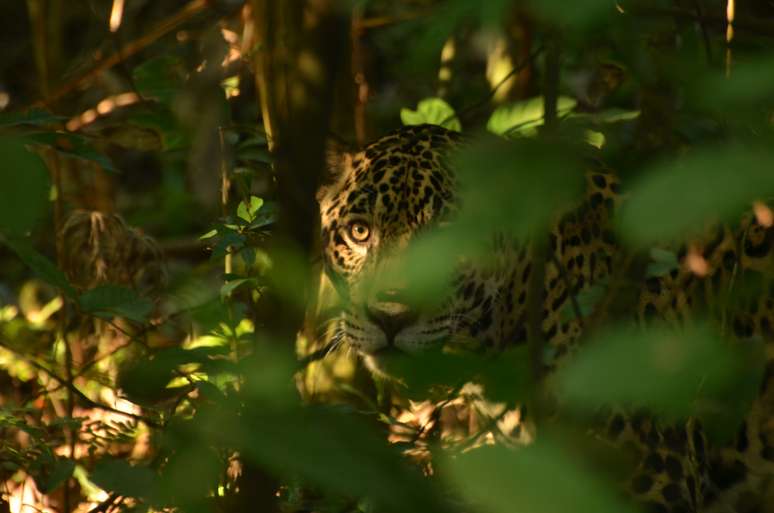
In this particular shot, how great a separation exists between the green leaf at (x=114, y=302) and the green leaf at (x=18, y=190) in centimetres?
200

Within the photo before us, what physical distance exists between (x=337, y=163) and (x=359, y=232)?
1.25ft

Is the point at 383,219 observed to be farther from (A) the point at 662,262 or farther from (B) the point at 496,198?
(B) the point at 496,198

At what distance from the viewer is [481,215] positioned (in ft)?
2.81

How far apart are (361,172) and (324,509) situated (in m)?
1.67

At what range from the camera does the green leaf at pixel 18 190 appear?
0.92 metres

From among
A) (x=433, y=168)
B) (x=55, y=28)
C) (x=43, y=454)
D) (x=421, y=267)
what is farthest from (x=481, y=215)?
(x=55, y=28)

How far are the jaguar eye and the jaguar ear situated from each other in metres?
0.32

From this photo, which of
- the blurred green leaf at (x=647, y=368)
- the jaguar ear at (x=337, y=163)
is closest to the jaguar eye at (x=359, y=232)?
the jaguar ear at (x=337, y=163)

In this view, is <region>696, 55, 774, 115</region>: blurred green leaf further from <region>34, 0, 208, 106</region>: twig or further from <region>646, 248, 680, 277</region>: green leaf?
<region>34, 0, 208, 106</region>: twig

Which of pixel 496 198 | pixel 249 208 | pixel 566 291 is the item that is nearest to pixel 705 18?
pixel 496 198

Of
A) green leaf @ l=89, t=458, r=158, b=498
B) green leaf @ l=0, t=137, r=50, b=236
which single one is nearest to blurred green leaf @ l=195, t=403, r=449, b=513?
green leaf @ l=0, t=137, r=50, b=236

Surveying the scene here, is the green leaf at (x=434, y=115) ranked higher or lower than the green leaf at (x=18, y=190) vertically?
higher

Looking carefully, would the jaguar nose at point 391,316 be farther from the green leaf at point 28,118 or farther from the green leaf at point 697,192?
the green leaf at point 697,192

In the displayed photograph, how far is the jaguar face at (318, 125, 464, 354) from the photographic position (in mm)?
3672
